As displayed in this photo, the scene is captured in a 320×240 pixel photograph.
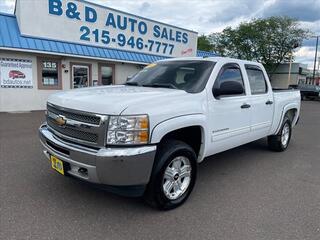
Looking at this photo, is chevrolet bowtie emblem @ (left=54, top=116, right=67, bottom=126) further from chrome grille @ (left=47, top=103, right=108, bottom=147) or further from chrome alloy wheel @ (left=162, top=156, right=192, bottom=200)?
chrome alloy wheel @ (left=162, top=156, right=192, bottom=200)

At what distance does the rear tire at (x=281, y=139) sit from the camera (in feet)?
20.8

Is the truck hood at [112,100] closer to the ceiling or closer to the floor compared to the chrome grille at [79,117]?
closer to the ceiling

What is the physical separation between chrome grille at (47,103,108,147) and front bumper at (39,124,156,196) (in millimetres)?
98

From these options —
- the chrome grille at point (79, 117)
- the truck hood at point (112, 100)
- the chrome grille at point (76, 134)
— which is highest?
the truck hood at point (112, 100)

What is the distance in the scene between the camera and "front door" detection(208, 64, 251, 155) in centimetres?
405

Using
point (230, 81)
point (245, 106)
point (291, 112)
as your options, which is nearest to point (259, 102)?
point (245, 106)

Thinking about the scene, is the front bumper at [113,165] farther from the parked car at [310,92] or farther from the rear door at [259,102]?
the parked car at [310,92]

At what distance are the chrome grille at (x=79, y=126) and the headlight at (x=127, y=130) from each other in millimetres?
85

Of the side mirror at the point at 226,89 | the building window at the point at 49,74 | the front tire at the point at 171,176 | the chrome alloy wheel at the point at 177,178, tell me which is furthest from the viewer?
the building window at the point at 49,74

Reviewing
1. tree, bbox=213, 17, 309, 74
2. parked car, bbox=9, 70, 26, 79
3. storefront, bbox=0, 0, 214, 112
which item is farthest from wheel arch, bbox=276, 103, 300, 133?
tree, bbox=213, 17, 309, 74

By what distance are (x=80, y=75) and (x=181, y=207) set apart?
12.0 meters

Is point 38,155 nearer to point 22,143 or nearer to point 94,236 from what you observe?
point 22,143

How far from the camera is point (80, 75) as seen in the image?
46.9 feet

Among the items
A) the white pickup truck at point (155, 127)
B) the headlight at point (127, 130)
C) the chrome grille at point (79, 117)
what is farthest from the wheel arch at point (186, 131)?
the chrome grille at point (79, 117)
